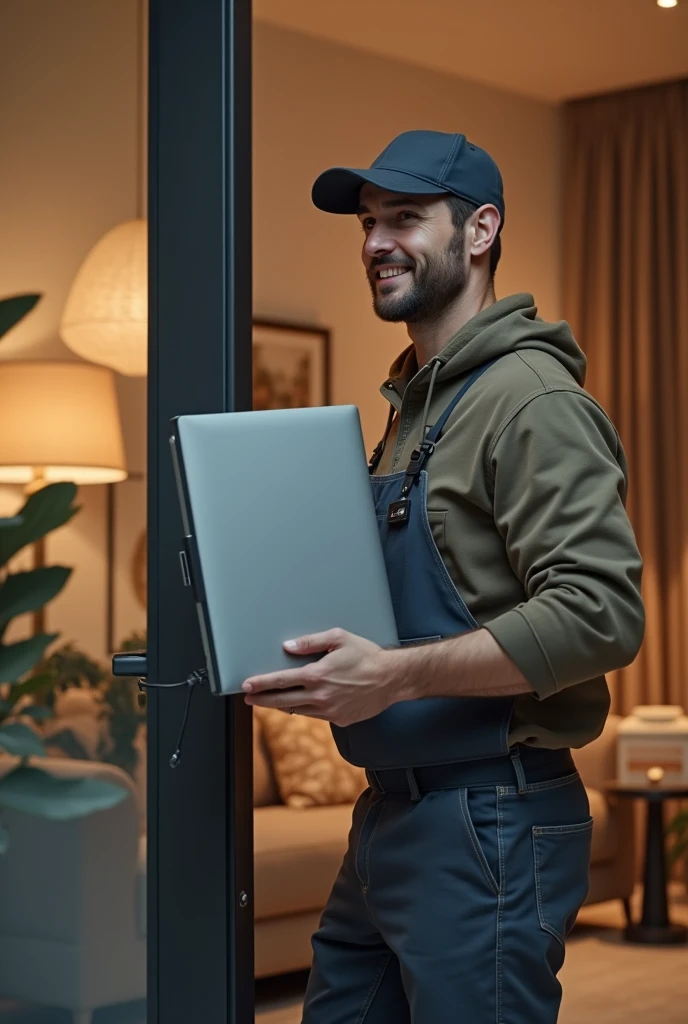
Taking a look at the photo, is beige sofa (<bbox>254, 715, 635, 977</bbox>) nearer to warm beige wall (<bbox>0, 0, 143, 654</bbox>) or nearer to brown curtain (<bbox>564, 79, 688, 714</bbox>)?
brown curtain (<bbox>564, 79, 688, 714</bbox>)

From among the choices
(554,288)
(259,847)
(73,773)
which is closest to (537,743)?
(73,773)

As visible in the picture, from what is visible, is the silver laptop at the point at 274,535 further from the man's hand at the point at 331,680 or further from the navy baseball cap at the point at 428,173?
the navy baseball cap at the point at 428,173

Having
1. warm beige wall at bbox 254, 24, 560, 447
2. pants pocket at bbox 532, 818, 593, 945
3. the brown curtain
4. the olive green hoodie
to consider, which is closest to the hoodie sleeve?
the olive green hoodie

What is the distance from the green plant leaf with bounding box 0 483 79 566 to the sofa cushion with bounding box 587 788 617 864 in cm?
367

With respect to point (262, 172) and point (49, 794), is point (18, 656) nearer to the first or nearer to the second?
point (49, 794)

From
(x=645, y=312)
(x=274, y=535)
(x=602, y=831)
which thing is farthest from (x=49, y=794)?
(x=645, y=312)

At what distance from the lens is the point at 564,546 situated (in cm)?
141

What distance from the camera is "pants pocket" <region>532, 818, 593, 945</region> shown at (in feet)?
4.96

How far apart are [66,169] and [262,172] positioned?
3235 mm

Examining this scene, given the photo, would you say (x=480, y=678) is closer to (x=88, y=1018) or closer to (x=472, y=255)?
(x=472, y=255)

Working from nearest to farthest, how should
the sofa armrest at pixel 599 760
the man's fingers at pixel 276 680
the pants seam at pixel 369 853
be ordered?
the man's fingers at pixel 276 680 < the pants seam at pixel 369 853 < the sofa armrest at pixel 599 760

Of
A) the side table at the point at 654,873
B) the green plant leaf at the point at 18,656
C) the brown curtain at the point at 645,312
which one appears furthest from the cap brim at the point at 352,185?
the brown curtain at the point at 645,312

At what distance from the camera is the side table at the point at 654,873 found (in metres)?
4.52

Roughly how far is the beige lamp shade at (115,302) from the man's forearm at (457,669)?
0.52 metres
